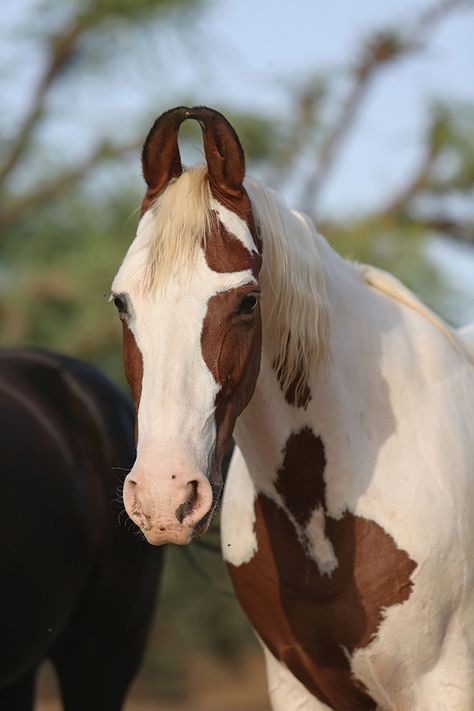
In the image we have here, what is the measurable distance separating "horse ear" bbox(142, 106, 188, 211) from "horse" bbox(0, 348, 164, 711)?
146cm

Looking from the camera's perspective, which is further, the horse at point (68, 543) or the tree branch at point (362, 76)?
the tree branch at point (362, 76)

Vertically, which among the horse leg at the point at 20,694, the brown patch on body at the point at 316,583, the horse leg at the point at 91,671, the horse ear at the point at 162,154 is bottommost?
the horse leg at the point at 20,694

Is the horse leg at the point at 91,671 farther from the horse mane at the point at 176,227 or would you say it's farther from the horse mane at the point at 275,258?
the horse mane at the point at 176,227

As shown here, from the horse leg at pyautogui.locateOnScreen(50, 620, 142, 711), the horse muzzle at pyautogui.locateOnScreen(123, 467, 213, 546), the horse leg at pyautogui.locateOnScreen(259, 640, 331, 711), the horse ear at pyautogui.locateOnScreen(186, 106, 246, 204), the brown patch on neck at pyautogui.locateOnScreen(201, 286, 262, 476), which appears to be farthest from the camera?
the horse leg at pyautogui.locateOnScreen(50, 620, 142, 711)

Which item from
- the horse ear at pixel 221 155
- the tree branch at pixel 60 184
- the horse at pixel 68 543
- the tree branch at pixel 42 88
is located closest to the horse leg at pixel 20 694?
the horse at pixel 68 543

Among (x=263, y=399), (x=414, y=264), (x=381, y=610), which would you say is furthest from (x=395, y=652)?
(x=414, y=264)

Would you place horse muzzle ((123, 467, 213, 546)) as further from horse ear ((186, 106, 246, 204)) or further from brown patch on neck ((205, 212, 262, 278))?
horse ear ((186, 106, 246, 204))

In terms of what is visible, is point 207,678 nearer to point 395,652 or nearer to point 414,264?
point 414,264

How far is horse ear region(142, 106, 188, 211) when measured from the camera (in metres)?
2.71

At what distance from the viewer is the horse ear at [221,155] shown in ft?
8.67

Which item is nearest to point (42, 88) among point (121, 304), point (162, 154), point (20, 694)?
point (20, 694)

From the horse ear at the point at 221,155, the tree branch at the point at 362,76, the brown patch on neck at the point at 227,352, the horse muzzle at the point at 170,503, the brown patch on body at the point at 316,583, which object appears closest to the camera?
the horse muzzle at the point at 170,503

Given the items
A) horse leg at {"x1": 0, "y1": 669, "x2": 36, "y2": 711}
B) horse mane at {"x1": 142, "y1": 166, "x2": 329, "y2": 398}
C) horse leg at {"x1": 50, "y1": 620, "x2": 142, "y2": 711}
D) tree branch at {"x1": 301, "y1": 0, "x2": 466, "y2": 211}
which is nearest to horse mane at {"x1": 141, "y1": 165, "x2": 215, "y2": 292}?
horse mane at {"x1": 142, "y1": 166, "x2": 329, "y2": 398}

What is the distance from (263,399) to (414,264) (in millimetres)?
8030
